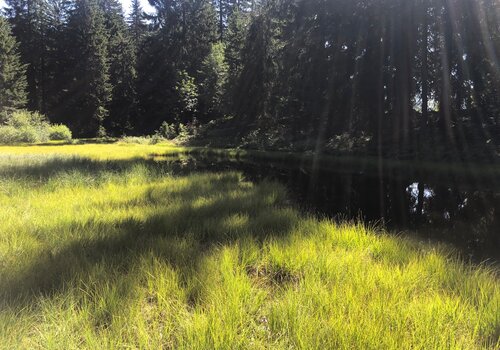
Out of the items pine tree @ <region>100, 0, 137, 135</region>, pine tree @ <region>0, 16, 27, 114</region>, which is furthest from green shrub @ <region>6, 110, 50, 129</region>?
pine tree @ <region>100, 0, 137, 135</region>

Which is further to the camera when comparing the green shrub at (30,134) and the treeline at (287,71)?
the green shrub at (30,134)

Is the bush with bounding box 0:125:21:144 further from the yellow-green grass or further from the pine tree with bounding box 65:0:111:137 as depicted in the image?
the yellow-green grass

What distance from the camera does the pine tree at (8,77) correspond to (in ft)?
130

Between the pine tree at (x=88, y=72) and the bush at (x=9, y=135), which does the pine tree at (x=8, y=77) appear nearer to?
the pine tree at (x=88, y=72)

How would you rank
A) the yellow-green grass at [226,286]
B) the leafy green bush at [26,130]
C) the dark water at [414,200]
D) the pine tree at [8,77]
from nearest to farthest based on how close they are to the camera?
the yellow-green grass at [226,286], the dark water at [414,200], the leafy green bush at [26,130], the pine tree at [8,77]

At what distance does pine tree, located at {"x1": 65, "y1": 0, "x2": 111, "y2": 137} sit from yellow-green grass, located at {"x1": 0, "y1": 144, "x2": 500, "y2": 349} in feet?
155

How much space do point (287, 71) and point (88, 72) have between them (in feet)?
106

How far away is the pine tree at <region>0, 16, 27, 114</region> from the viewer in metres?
39.8

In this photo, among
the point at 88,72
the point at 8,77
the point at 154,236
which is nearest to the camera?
the point at 154,236

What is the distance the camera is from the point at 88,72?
48.9 m

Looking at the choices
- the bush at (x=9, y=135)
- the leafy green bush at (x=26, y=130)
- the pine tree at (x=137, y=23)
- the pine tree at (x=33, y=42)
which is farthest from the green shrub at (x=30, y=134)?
the pine tree at (x=137, y=23)

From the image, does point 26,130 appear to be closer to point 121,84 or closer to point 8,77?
point 8,77

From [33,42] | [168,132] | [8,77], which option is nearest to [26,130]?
[8,77]

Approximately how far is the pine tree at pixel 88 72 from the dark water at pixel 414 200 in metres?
40.4
